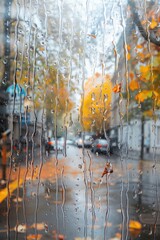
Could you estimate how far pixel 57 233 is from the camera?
1.40 metres

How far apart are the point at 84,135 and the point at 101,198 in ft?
1.10

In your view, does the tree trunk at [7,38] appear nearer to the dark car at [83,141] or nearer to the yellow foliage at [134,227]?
the dark car at [83,141]

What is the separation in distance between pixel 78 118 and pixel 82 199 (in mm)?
407

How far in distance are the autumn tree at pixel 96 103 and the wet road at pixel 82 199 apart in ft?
0.46

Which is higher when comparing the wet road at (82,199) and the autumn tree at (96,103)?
the autumn tree at (96,103)

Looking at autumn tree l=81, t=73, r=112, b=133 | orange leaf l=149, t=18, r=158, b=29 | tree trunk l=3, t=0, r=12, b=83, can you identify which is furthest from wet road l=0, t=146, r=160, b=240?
orange leaf l=149, t=18, r=158, b=29

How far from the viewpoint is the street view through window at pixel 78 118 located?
130cm

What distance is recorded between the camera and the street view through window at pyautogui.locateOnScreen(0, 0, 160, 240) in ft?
4.26

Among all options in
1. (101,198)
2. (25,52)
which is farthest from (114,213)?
(25,52)

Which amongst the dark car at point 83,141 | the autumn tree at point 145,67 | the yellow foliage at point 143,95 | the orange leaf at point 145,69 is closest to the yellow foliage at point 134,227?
the autumn tree at point 145,67

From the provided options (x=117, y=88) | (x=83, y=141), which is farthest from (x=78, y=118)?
(x=117, y=88)

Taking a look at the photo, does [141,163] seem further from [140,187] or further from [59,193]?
[59,193]

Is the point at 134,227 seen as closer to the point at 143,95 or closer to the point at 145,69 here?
the point at 143,95

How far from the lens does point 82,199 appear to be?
135cm
